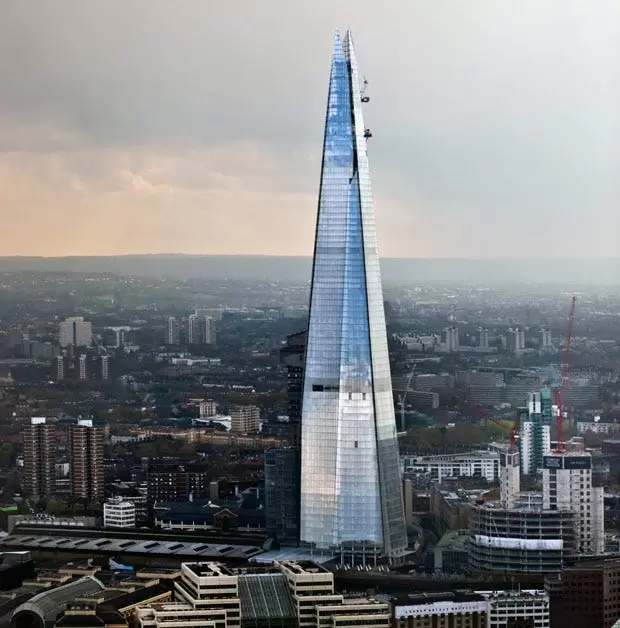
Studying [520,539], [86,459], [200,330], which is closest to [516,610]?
[520,539]

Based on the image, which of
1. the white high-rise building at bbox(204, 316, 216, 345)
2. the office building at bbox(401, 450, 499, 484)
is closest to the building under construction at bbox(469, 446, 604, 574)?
the office building at bbox(401, 450, 499, 484)

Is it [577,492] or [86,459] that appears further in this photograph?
[86,459]

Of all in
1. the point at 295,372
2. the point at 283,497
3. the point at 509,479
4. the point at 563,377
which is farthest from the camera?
the point at 563,377

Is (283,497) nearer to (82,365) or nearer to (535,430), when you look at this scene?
(535,430)

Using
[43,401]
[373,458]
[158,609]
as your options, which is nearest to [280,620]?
[158,609]

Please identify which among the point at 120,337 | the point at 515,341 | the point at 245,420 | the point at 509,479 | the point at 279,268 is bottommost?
the point at 509,479

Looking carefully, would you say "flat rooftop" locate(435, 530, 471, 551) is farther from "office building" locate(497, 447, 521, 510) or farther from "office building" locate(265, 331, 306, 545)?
"office building" locate(265, 331, 306, 545)

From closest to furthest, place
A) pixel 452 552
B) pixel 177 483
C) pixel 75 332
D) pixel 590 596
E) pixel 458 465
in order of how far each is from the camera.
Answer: pixel 590 596 → pixel 452 552 → pixel 458 465 → pixel 177 483 → pixel 75 332
